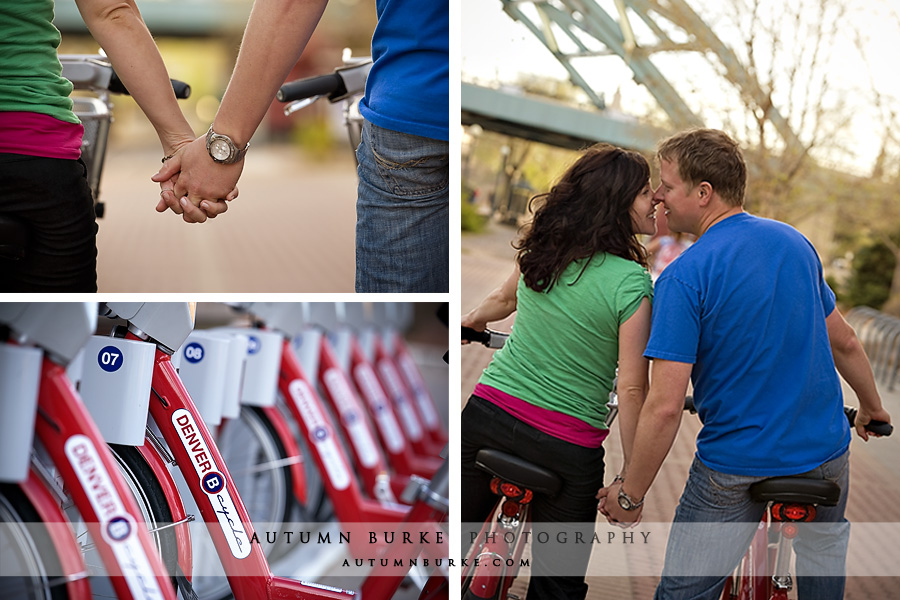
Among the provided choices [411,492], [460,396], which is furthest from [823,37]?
[411,492]

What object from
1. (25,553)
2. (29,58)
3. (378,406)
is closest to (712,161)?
(29,58)

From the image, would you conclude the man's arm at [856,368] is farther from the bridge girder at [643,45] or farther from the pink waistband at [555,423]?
the bridge girder at [643,45]

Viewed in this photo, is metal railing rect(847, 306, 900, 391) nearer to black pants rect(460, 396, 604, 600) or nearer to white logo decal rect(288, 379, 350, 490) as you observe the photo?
black pants rect(460, 396, 604, 600)

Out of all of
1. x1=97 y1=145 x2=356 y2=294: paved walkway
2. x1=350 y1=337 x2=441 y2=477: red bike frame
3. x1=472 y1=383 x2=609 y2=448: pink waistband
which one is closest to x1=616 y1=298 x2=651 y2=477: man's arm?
x1=472 y1=383 x2=609 y2=448: pink waistband

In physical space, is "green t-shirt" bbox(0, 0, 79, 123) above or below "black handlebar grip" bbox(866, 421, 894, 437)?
above

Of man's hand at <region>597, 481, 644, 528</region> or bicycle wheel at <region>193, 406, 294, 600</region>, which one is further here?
bicycle wheel at <region>193, 406, 294, 600</region>

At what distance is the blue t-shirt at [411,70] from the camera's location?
1.90m

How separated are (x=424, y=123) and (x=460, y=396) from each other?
2.36 ft

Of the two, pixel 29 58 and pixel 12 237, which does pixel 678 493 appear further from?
pixel 29 58

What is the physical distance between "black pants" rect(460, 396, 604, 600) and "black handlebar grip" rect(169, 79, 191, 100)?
1.08 metres

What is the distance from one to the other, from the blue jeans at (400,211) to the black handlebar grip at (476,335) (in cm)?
20

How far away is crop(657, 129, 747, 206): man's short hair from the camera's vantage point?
196 cm

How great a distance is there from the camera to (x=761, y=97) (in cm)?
258

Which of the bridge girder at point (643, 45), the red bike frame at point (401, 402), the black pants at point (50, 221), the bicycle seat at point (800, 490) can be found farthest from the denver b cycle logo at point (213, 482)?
the red bike frame at point (401, 402)
